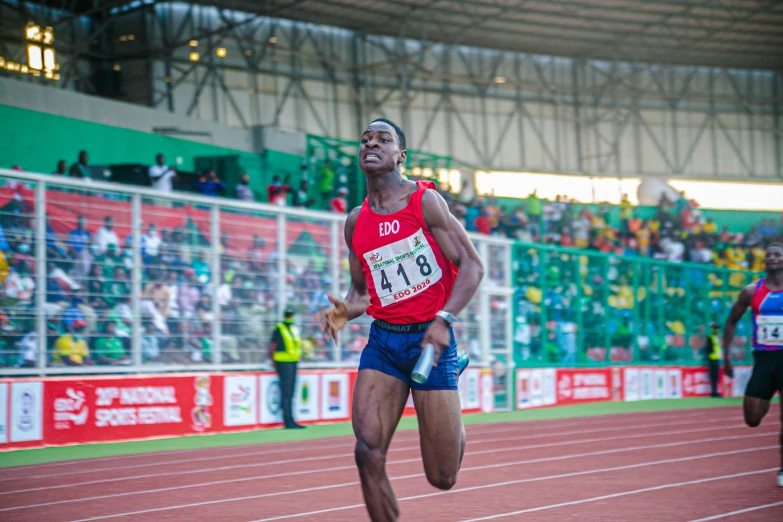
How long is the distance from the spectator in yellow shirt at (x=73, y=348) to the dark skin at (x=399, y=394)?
30.0 ft

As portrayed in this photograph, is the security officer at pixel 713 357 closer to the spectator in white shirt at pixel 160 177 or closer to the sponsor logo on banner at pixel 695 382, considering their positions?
the sponsor logo on banner at pixel 695 382

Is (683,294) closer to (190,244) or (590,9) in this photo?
(590,9)

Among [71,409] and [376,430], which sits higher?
[376,430]

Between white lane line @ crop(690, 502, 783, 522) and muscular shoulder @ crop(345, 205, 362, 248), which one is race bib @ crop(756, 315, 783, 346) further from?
muscular shoulder @ crop(345, 205, 362, 248)

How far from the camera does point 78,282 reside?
46.4 ft

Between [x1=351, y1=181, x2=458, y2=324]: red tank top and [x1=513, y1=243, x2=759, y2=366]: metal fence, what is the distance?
725 inches

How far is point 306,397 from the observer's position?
18.3m

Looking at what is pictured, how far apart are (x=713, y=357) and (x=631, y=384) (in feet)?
10.5

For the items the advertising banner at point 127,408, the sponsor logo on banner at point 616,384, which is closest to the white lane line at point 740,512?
the advertising banner at point 127,408

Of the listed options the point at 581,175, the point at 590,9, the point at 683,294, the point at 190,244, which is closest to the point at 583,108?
the point at 581,175

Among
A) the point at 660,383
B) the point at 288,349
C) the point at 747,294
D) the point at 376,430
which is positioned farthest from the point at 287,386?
the point at 660,383

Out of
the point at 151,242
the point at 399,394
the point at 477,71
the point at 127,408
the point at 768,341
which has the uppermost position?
the point at 477,71

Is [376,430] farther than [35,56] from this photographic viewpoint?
No

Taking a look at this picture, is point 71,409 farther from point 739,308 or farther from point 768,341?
point 768,341
